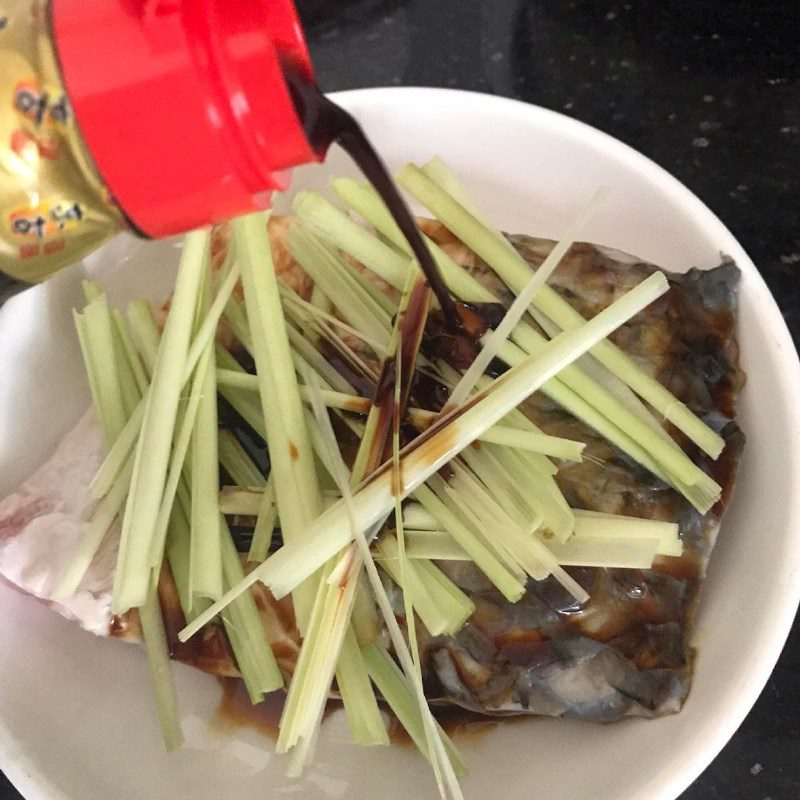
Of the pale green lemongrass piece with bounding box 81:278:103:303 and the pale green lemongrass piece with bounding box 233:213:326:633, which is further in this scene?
the pale green lemongrass piece with bounding box 81:278:103:303

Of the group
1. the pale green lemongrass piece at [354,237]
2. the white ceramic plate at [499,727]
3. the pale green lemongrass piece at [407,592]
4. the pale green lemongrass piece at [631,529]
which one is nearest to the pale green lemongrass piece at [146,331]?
the white ceramic plate at [499,727]

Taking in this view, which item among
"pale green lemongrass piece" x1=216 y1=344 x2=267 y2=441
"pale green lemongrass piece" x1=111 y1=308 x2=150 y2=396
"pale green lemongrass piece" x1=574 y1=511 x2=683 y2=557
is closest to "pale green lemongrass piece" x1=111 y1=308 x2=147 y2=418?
"pale green lemongrass piece" x1=111 y1=308 x2=150 y2=396

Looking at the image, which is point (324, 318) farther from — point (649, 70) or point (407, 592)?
point (649, 70)

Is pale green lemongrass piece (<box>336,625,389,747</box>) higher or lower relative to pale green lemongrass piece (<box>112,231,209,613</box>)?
lower

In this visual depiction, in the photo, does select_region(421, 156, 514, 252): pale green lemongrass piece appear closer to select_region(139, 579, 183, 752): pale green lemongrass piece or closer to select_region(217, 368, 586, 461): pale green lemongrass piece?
select_region(217, 368, 586, 461): pale green lemongrass piece


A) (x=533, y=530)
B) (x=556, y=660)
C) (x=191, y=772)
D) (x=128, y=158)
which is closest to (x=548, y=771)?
(x=556, y=660)

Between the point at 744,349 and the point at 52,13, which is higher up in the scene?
the point at 52,13

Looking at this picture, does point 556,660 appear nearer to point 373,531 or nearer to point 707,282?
point 373,531
